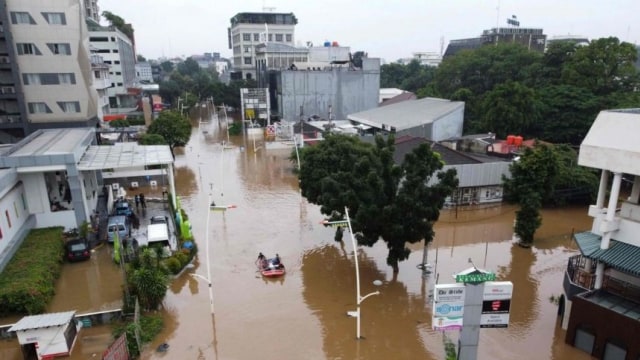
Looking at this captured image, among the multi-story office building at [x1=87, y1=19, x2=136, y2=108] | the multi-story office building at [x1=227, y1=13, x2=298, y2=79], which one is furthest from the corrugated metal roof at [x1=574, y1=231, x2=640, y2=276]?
the multi-story office building at [x1=227, y1=13, x2=298, y2=79]

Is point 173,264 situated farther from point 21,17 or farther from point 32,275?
point 21,17

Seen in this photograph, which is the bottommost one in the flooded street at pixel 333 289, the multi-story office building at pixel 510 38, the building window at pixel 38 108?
the flooded street at pixel 333 289

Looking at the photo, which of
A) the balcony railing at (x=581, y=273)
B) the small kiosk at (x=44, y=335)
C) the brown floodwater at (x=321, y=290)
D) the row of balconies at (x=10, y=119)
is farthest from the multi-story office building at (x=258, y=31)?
the balcony railing at (x=581, y=273)

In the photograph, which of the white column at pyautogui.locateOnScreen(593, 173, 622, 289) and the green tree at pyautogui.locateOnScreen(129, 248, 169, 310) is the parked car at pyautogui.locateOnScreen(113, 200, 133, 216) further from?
the white column at pyautogui.locateOnScreen(593, 173, 622, 289)

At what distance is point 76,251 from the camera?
885 inches

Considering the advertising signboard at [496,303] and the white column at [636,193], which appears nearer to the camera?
the advertising signboard at [496,303]

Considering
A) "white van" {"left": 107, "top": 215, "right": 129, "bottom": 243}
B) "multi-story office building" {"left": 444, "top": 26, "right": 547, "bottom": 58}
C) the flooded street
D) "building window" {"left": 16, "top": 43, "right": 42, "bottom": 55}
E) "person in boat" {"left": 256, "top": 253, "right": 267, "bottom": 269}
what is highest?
"multi-story office building" {"left": 444, "top": 26, "right": 547, "bottom": 58}

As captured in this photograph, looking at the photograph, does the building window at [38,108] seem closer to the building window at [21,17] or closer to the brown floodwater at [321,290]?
the building window at [21,17]

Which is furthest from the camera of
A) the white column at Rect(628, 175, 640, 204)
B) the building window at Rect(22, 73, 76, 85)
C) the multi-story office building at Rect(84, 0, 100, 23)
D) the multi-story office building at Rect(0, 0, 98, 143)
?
the multi-story office building at Rect(84, 0, 100, 23)

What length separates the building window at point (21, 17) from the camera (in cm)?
3700

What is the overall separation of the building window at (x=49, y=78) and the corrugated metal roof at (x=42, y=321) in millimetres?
30811

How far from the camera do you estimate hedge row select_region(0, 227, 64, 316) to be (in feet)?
55.5

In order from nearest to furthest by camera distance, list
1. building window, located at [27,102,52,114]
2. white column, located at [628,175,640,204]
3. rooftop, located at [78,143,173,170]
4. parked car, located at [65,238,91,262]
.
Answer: white column, located at [628,175,640,204], parked car, located at [65,238,91,262], rooftop, located at [78,143,173,170], building window, located at [27,102,52,114]

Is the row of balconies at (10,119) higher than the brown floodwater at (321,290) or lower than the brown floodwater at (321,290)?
higher
